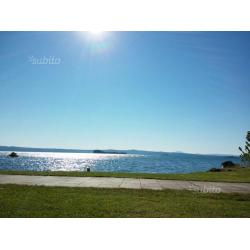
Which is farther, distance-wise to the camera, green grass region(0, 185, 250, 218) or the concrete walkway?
the concrete walkway

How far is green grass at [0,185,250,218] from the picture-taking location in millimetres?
7770

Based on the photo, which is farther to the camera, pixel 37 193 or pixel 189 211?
pixel 37 193

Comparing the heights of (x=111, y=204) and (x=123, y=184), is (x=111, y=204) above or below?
below

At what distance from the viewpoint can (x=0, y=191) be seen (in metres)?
10.5

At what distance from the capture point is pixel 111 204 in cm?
869

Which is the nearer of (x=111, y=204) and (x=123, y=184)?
(x=111, y=204)

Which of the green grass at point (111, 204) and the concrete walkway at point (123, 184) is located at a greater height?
the concrete walkway at point (123, 184)

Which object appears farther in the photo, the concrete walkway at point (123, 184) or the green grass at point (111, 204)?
the concrete walkway at point (123, 184)

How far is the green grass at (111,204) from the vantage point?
25.5 feet

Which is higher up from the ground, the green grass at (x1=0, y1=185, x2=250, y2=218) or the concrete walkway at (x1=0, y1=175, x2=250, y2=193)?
the concrete walkway at (x1=0, y1=175, x2=250, y2=193)
